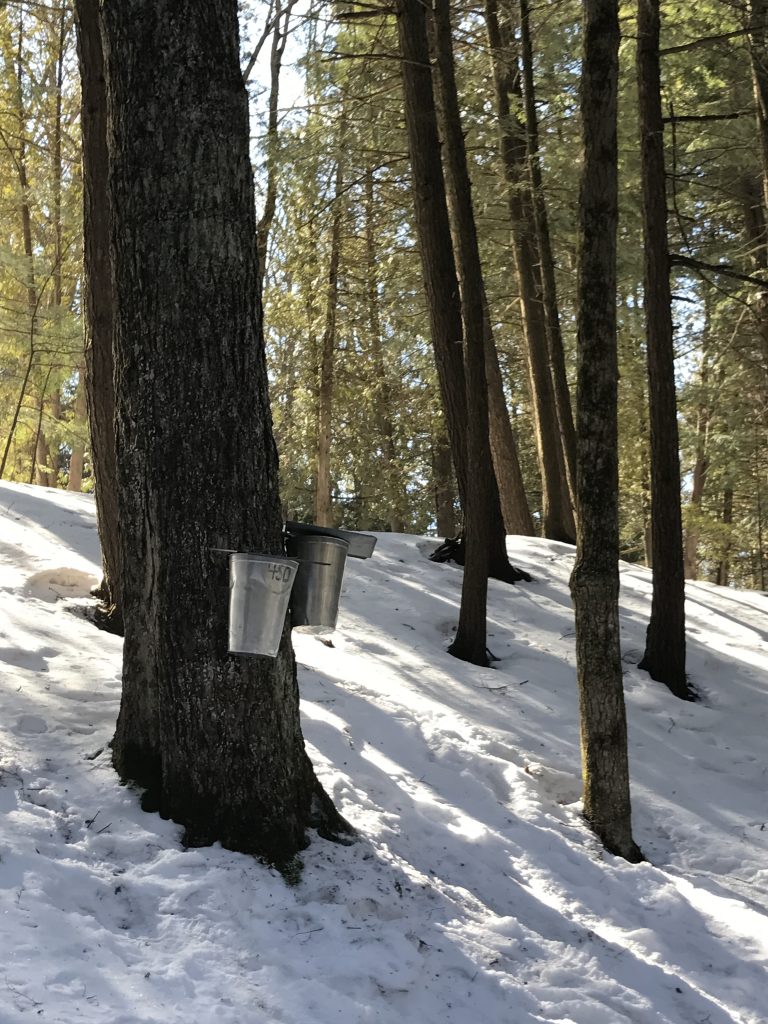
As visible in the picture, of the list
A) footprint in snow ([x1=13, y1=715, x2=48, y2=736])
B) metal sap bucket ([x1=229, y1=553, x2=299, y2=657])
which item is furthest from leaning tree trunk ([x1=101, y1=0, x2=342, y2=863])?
footprint in snow ([x1=13, y1=715, x2=48, y2=736])

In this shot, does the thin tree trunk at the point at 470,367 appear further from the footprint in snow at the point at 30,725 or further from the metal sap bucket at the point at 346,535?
the footprint in snow at the point at 30,725

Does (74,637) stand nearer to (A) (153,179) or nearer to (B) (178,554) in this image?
(B) (178,554)

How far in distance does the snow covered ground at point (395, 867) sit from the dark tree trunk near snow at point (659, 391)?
0.67 meters

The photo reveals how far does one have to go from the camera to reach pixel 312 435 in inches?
647

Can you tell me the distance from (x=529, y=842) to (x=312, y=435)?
40.4 ft

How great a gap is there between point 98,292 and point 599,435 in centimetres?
344

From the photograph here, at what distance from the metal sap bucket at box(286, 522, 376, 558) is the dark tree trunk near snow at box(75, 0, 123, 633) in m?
2.56

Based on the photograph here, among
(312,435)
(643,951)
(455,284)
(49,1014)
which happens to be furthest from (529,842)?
(312,435)

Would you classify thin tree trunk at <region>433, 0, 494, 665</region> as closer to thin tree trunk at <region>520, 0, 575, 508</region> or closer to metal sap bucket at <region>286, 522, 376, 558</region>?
thin tree trunk at <region>520, 0, 575, 508</region>

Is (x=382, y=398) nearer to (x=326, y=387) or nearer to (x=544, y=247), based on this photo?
(x=326, y=387)

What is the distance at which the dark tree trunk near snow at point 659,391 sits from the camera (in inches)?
308

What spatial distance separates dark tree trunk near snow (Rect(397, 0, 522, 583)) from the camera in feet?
28.3

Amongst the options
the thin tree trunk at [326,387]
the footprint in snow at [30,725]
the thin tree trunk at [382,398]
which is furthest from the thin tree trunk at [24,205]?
the footprint in snow at [30,725]

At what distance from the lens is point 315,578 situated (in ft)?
12.1
